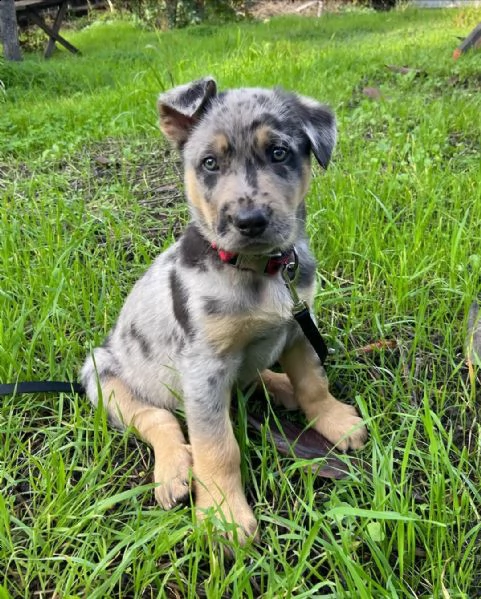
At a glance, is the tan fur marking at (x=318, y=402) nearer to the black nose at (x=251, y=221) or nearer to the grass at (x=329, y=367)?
the grass at (x=329, y=367)

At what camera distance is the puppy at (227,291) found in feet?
7.64

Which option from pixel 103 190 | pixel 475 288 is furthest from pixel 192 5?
pixel 475 288

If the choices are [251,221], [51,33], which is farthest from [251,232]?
[51,33]

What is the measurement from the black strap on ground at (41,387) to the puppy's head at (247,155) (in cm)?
108

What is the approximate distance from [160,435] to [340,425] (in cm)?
86

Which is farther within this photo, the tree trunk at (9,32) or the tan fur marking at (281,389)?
the tree trunk at (9,32)

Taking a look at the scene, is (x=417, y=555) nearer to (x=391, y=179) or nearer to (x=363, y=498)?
(x=363, y=498)

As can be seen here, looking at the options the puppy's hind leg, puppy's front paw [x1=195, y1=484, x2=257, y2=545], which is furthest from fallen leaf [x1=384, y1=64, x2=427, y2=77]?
puppy's front paw [x1=195, y1=484, x2=257, y2=545]

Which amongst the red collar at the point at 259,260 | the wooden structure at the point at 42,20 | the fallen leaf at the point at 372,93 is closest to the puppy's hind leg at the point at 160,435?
the red collar at the point at 259,260

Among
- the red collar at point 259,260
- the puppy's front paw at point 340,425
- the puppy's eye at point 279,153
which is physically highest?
the puppy's eye at point 279,153

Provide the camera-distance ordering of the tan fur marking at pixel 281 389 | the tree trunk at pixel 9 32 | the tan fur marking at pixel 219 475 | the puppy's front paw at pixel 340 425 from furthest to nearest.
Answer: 1. the tree trunk at pixel 9 32
2. the tan fur marking at pixel 281 389
3. the puppy's front paw at pixel 340 425
4. the tan fur marking at pixel 219 475

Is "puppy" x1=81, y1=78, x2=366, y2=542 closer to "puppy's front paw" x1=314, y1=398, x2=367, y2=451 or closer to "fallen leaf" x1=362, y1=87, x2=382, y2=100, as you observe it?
"puppy's front paw" x1=314, y1=398, x2=367, y2=451

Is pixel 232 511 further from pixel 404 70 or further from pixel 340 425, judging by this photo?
pixel 404 70

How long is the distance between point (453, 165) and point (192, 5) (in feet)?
60.8
